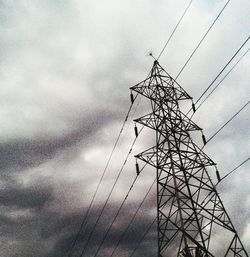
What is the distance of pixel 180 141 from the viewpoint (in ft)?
46.4

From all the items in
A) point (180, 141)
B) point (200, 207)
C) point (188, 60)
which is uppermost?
point (188, 60)

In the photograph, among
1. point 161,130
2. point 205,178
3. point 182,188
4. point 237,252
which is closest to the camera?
point 237,252

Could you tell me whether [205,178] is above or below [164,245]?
above

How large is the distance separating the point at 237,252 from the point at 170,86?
9243 millimetres

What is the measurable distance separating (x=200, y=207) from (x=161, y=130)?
4347 mm

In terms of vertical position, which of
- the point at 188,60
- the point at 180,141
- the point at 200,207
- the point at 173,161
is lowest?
the point at 200,207

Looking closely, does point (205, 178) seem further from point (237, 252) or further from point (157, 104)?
point (157, 104)

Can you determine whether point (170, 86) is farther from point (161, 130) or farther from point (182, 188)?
point (182, 188)

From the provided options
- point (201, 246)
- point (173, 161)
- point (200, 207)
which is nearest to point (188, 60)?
point (173, 161)

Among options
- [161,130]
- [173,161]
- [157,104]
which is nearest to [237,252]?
[173,161]

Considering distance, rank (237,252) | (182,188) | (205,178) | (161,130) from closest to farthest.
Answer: (237,252), (182,188), (205,178), (161,130)

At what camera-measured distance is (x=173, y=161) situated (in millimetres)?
13109

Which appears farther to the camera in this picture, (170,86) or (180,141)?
(170,86)

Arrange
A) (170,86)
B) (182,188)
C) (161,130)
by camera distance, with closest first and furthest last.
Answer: (182,188) → (161,130) → (170,86)
